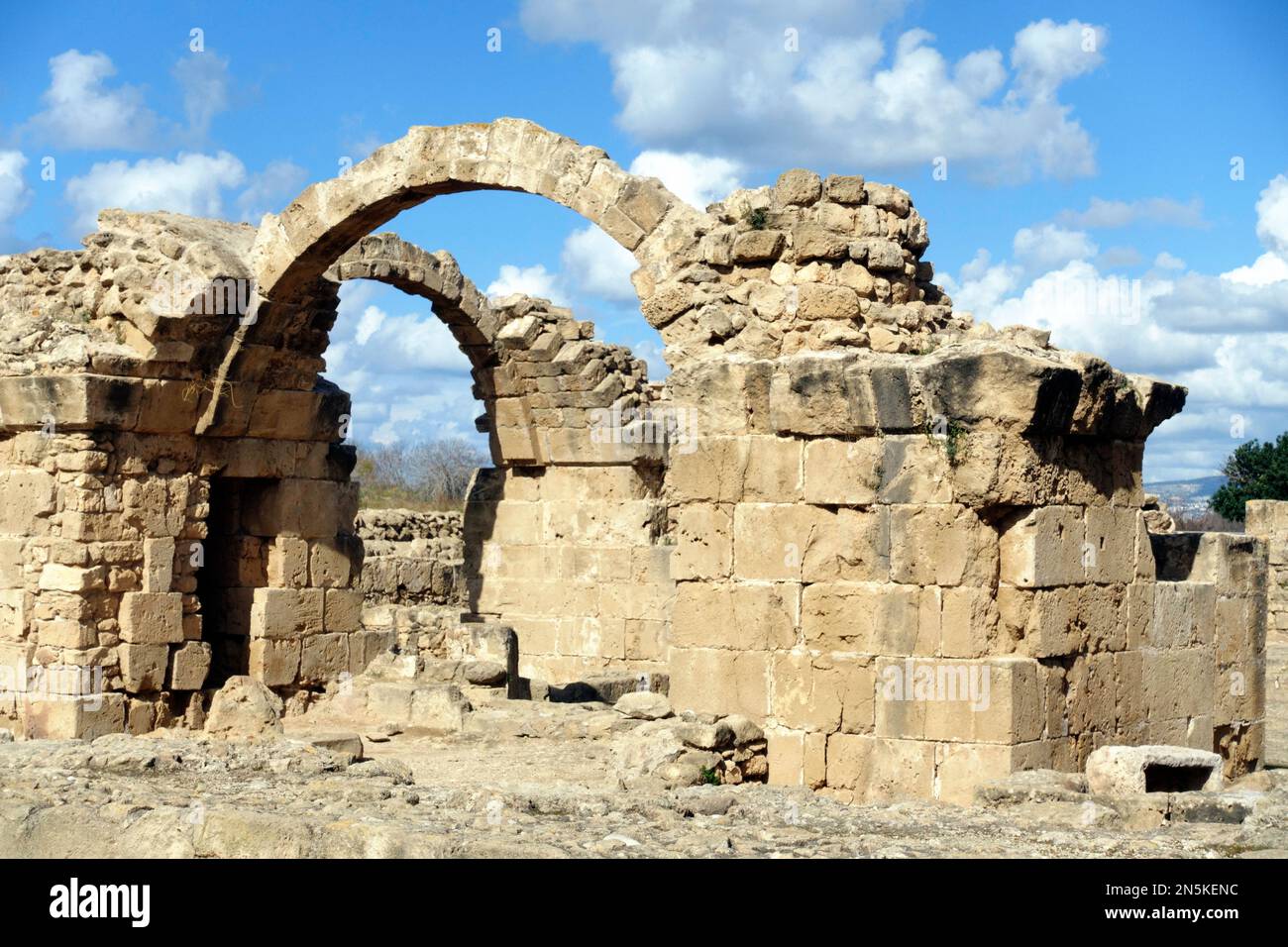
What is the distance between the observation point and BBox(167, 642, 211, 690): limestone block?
1120 cm

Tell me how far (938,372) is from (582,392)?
7963 millimetres

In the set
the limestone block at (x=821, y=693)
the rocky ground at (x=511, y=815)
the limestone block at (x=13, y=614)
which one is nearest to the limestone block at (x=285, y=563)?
A: the limestone block at (x=13, y=614)

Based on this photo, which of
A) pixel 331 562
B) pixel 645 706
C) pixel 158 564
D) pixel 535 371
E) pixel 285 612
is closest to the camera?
pixel 645 706

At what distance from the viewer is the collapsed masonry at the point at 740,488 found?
7.17 m

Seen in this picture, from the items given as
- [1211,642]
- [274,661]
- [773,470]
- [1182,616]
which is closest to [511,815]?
[773,470]

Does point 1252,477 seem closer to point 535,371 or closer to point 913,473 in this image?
point 535,371

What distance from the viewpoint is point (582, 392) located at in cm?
1488

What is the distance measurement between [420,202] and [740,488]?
3.96m

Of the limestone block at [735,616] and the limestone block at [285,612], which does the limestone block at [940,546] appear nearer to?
the limestone block at [735,616]

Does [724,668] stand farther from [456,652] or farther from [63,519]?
[456,652]

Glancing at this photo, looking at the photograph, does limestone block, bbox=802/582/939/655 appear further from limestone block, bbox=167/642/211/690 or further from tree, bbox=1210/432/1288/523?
tree, bbox=1210/432/1288/523

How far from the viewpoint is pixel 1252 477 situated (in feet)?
113
